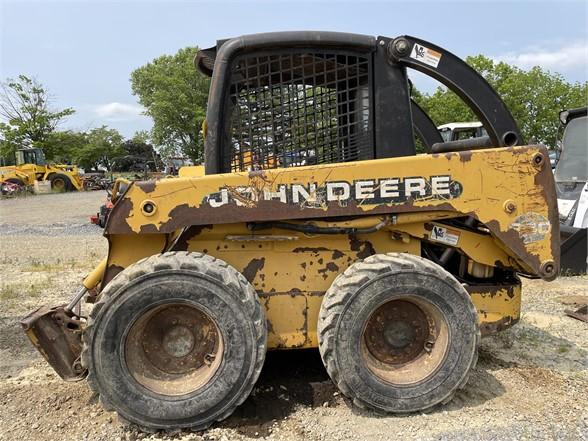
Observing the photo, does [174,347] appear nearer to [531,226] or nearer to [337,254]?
[337,254]

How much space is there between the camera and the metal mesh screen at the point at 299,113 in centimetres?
351

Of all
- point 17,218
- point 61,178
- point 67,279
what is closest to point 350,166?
point 67,279

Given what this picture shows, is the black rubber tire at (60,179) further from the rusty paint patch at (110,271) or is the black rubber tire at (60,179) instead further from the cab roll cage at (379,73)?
the cab roll cage at (379,73)

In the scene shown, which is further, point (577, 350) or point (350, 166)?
point (577, 350)

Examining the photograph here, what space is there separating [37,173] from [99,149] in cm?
2044

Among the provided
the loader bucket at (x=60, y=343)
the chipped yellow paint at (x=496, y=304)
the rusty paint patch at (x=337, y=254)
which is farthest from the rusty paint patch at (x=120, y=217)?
the chipped yellow paint at (x=496, y=304)

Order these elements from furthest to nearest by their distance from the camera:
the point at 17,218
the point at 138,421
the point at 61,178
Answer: the point at 61,178 < the point at 17,218 < the point at 138,421

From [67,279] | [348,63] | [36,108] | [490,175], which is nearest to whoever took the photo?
[490,175]

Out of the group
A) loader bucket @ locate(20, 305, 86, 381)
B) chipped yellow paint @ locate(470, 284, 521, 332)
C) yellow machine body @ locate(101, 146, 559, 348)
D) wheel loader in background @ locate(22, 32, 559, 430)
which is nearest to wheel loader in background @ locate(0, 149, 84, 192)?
loader bucket @ locate(20, 305, 86, 381)

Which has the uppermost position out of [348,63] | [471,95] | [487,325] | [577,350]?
[348,63]

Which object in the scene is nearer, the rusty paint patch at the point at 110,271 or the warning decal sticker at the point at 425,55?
the warning decal sticker at the point at 425,55

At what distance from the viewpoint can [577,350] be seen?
14.4ft

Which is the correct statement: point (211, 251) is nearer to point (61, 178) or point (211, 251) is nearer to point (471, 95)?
point (471, 95)

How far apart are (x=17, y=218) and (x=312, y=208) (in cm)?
1640
